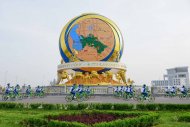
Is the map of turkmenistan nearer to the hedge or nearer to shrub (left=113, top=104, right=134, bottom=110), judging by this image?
shrub (left=113, top=104, right=134, bottom=110)

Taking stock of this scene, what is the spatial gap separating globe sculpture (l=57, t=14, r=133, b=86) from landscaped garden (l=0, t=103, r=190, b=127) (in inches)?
769

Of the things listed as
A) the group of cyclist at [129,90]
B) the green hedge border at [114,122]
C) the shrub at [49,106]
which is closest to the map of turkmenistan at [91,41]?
the group of cyclist at [129,90]

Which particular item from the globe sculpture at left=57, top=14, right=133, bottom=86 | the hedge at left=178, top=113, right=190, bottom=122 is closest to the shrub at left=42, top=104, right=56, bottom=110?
the hedge at left=178, top=113, right=190, bottom=122

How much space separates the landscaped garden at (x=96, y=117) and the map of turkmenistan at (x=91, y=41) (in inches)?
822

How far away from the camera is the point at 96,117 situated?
28.7 ft

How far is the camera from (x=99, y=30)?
115 feet

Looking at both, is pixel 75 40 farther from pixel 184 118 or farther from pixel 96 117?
pixel 184 118

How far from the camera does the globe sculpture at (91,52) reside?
3362 centimetres

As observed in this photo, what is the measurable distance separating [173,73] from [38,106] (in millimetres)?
86517

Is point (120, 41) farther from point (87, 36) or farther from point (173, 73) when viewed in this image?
point (173, 73)

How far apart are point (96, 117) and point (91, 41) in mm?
26355

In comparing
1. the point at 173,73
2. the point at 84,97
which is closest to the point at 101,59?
the point at 84,97

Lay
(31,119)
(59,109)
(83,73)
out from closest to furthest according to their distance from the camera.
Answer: (31,119)
(59,109)
(83,73)

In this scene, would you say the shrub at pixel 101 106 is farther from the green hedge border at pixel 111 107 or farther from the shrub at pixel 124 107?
the shrub at pixel 124 107
